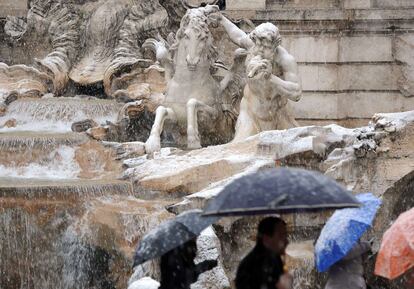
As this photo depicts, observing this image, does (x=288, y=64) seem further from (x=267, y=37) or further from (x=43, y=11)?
(x=43, y=11)

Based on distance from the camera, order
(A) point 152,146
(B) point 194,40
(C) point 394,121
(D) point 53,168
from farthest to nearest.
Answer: (B) point 194,40 → (A) point 152,146 → (D) point 53,168 → (C) point 394,121

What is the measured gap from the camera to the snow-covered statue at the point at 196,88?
41.8 feet

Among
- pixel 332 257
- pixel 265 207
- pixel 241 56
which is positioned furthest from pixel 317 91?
pixel 265 207

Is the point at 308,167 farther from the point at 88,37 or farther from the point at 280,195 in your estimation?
the point at 88,37

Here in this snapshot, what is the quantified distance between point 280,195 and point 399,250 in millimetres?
1084

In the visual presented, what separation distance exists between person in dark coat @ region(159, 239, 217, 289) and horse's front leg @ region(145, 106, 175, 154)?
621cm

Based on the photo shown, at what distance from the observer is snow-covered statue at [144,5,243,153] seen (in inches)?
501

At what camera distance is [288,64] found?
12.3m

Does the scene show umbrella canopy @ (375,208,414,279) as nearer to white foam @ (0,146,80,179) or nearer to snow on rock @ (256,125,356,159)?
snow on rock @ (256,125,356,159)

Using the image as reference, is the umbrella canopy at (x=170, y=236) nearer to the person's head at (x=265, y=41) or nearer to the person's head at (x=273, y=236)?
the person's head at (x=273, y=236)

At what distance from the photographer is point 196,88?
13.0m

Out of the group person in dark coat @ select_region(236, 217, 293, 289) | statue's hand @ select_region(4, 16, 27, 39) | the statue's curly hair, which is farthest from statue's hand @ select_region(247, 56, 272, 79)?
person in dark coat @ select_region(236, 217, 293, 289)

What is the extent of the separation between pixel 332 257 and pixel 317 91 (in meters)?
10.2

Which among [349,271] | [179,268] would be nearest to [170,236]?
[179,268]
